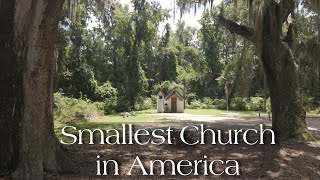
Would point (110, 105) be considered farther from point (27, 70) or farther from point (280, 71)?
point (27, 70)

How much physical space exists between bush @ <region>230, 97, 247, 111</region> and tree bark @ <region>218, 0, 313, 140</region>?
77.7ft

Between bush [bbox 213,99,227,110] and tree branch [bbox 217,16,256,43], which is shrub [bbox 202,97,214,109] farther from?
tree branch [bbox 217,16,256,43]

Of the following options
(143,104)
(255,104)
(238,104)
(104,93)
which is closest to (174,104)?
(143,104)

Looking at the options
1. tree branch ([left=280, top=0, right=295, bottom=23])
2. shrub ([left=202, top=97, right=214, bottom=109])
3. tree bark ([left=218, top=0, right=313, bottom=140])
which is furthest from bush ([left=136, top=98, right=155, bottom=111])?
tree branch ([left=280, top=0, right=295, bottom=23])

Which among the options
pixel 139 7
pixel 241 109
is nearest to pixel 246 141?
pixel 241 109

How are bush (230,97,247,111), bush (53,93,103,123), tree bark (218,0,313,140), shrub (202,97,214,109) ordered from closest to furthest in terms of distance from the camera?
1. tree bark (218,0,313,140)
2. bush (53,93,103,123)
3. bush (230,97,247,111)
4. shrub (202,97,214,109)

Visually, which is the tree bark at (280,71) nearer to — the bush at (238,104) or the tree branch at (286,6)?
the tree branch at (286,6)

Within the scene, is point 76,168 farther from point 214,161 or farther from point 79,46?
point 79,46

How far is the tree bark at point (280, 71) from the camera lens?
10.6 m

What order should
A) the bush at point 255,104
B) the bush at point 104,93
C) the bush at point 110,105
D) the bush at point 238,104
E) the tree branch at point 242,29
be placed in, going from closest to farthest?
the tree branch at point 242,29
the bush at point 110,105
the bush at point 255,104
the bush at point 104,93
the bush at point 238,104

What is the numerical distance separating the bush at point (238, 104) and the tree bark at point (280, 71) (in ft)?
77.7

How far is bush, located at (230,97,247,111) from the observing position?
113ft

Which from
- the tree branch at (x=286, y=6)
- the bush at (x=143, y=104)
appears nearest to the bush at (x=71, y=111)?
the tree branch at (x=286, y=6)

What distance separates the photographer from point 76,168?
21.4ft
